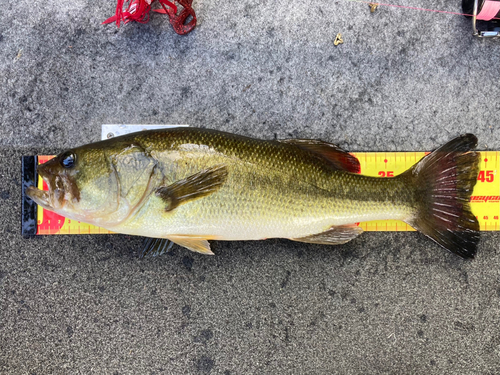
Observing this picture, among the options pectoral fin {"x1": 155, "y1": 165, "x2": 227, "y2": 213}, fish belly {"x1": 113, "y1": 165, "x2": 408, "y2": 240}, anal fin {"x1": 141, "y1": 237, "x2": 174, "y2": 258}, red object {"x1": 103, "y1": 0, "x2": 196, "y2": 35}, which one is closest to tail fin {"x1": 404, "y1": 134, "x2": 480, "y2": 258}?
fish belly {"x1": 113, "y1": 165, "x2": 408, "y2": 240}

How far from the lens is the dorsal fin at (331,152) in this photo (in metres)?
1.90

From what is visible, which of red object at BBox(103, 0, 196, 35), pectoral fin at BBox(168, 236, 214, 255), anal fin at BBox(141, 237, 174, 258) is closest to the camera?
pectoral fin at BBox(168, 236, 214, 255)

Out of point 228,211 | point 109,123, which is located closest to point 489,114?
point 228,211

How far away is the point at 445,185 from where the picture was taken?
6.36ft

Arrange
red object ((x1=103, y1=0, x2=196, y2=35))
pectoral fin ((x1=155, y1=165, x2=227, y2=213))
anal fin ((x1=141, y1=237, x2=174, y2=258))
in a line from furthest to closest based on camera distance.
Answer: red object ((x1=103, y1=0, x2=196, y2=35)) → anal fin ((x1=141, y1=237, x2=174, y2=258)) → pectoral fin ((x1=155, y1=165, x2=227, y2=213))

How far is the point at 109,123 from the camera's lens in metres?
2.23

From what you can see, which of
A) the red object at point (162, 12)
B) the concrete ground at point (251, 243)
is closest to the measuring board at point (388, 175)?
the concrete ground at point (251, 243)

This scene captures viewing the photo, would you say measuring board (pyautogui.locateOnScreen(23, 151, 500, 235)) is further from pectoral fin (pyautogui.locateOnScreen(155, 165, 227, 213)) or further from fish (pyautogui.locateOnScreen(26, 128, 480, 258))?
pectoral fin (pyautogui.locateOnScreen(155, 165, 227, 213))

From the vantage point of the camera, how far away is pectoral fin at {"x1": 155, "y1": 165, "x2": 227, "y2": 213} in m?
1.70

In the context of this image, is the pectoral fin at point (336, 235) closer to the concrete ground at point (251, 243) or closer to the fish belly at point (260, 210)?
the fish belly at point (260, 210)

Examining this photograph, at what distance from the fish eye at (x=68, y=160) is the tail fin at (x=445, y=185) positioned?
185 centimetres

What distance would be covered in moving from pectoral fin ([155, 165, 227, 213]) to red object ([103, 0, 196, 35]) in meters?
1.13

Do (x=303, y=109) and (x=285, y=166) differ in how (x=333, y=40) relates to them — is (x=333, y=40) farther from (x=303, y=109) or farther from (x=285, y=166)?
(x=285, y=166)

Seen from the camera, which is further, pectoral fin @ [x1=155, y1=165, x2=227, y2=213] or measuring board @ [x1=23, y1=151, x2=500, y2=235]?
measuring board @ [x1=23, y1=151, x2=500, y2=235]
